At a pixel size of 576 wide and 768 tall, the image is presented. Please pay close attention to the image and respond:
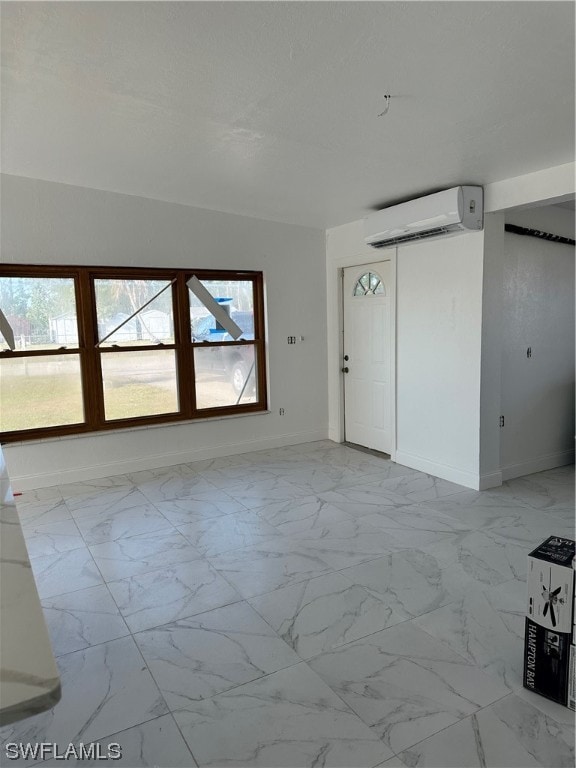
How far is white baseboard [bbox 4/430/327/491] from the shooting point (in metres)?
4.69

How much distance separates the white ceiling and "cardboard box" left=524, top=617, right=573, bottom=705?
2454 millimetres

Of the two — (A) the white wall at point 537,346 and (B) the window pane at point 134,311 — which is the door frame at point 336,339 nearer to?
(A) the white wall at point 537,346

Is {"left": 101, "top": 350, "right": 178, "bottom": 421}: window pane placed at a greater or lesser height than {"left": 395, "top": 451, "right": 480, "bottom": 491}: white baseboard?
greater

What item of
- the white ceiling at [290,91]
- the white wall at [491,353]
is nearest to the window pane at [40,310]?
the white ceiling at [290,91]

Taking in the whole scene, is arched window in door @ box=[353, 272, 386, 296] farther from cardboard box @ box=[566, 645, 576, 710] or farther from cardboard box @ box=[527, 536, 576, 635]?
cardboard box @ box=[566, 645, 576, 710]

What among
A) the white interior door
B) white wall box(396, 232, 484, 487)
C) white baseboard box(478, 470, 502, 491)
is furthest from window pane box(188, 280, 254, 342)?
white baseboard box(478, 470, 502, 491)

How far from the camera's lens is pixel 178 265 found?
520cm

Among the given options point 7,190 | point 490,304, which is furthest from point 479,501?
point 7,190

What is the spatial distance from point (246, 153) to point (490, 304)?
2.31m

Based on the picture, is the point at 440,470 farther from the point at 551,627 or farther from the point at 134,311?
the point at 134,311

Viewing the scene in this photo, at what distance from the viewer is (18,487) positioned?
4621mm

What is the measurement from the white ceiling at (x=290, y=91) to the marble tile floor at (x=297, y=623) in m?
2.62

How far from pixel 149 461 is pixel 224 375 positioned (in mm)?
1230

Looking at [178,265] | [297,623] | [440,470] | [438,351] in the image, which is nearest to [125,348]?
[178,265]
